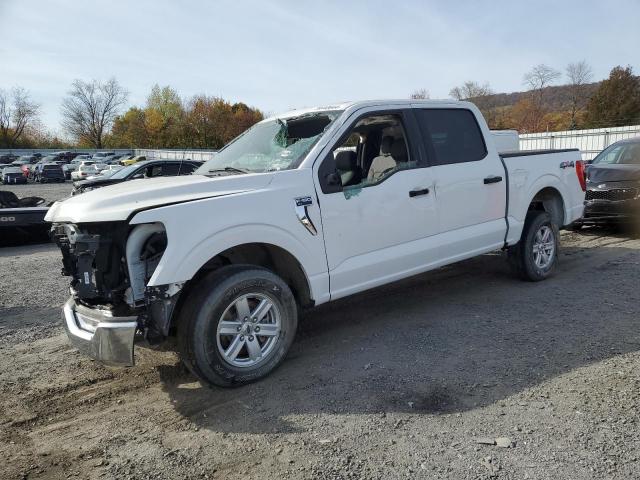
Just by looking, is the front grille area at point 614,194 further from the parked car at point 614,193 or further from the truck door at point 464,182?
the truck door at point 464,182

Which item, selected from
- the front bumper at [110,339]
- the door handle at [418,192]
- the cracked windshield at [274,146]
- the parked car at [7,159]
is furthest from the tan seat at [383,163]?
the parked car at [7,159]

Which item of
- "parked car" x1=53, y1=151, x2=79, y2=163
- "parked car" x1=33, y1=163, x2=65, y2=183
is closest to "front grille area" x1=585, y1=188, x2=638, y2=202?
"parked car" x1=33, y1=163, x2=65, y2=183

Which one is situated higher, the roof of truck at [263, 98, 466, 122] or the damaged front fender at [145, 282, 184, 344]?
the roof of truck at [263, 98, 466, 122]

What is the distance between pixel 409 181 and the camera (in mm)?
4621

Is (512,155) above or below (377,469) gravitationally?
above

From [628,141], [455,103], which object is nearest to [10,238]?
[455,103]

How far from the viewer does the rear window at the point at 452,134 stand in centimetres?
501

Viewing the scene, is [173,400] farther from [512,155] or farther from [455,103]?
[512,155]

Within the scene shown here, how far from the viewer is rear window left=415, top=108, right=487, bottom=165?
5.01 m

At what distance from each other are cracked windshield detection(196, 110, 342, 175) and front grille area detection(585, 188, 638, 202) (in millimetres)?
6538

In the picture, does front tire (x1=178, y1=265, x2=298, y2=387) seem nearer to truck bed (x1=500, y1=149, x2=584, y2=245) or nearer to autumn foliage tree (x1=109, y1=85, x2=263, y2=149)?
truck bed (x1=500, y1=149, x2=584, y2=245)

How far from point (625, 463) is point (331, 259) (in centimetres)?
233

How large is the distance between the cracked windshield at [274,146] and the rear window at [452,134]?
1068 mm

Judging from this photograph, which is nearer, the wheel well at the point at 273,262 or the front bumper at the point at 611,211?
the wheel well at the point at 273,262
